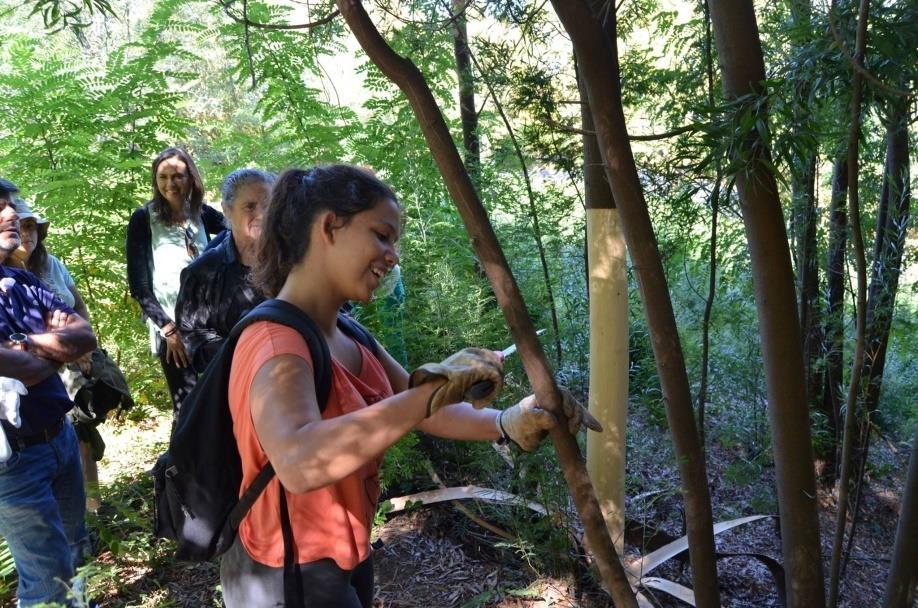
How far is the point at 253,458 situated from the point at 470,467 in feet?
9.17

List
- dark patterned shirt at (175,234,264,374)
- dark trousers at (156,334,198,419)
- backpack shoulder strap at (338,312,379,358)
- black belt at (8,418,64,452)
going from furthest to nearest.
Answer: dark trousers at (156,334,198,419)
dark patterned shirt at (175,234,264,374)
black belt at (8,418,64,452)
backpack shoulder strap at (338,312,379,358)

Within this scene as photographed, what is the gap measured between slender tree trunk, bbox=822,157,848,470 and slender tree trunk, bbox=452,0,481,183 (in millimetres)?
2398

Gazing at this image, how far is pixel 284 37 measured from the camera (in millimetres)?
4660

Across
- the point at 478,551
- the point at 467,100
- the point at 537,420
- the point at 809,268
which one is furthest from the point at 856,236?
the point at 467,100

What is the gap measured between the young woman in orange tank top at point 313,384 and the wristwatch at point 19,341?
1408 mm

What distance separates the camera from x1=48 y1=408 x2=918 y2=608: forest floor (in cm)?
334

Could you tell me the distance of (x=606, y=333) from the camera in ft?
9.78

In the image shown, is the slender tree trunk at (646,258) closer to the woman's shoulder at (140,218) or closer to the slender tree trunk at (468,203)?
the slender tree trunk at (468,203)

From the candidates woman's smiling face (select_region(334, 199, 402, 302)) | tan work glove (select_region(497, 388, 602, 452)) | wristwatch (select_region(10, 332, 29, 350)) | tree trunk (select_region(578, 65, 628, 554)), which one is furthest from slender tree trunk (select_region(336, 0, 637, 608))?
wristwatch (select_region(10, 332, 29, 350))

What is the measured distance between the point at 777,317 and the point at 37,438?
2583mm

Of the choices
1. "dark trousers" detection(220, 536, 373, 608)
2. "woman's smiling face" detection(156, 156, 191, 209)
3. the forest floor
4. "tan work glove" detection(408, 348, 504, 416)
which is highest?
"woman's smiling face" detection(156, 156, 191, 209)

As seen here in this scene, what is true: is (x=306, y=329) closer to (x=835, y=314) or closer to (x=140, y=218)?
(x=140, y=218)

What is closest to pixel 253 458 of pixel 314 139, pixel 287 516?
pixel 287 516

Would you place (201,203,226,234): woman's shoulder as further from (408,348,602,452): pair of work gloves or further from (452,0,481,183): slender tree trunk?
(408,348,602,452): pair of work gloves
